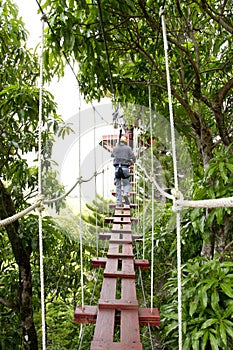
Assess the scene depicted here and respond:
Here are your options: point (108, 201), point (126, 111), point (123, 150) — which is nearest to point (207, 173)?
point (126, 111)

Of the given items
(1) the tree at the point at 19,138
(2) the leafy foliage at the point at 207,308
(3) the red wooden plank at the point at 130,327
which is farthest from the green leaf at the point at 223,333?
(1) the tree at the point at 19,138

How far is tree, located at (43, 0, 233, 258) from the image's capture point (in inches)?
46.3

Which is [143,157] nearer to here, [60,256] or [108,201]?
[60,256]

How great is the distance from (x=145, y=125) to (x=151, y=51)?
96cm

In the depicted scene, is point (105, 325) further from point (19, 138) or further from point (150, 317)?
point (19, 138)

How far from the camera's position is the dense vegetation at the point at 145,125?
3.58ft

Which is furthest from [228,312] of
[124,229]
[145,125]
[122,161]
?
[122,161]

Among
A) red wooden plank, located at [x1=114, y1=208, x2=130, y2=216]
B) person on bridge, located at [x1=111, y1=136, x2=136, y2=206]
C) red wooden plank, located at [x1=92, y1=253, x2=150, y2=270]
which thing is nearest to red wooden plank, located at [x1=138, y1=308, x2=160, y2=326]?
red wooden plank, located at [x1=92, y1=253, x2=150, y2=270]

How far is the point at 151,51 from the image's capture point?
1.53m

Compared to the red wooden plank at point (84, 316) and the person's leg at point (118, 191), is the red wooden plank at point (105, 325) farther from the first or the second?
the person's leg at point (118, 191)

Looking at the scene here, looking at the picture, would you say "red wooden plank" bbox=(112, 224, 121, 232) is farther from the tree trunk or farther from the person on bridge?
the person on bridge

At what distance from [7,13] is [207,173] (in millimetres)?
1267

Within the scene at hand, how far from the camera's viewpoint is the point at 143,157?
9.19 ft

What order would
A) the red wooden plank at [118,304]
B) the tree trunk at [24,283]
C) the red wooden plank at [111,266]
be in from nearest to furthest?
the red wooden plank at [118,304], the red wooden plank at [111,266], the tree trunk at [24,283]
